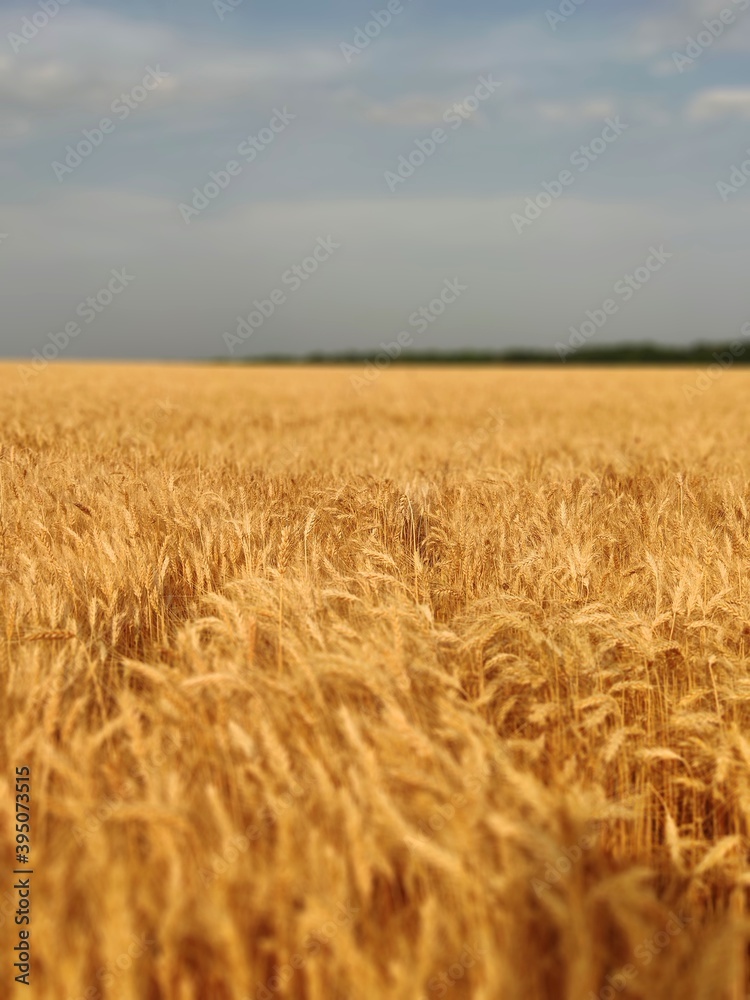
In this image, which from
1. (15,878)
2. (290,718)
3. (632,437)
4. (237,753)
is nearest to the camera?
(15,878)

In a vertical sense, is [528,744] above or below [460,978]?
above

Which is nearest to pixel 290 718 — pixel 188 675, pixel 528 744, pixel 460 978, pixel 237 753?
pixel 237 753

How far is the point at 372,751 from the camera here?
5.32 ft

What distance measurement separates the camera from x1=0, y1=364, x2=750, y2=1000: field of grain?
4.30 feet

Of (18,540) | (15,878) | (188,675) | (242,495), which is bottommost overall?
(15,878)

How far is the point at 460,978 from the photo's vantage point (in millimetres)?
1308

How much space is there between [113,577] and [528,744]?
1658 millimetres

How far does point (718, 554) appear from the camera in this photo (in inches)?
124

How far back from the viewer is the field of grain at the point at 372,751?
Answer: 131 cm

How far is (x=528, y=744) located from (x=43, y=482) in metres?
3.30

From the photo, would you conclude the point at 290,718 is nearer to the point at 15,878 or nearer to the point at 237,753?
the point at 237,753

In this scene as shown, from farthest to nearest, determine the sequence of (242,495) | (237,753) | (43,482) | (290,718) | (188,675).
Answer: (43,482) → (242,495) → (188,675) → (290,718) → (237,753)

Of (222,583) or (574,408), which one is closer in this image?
(222,583)

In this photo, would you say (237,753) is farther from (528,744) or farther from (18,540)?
(18,540)
